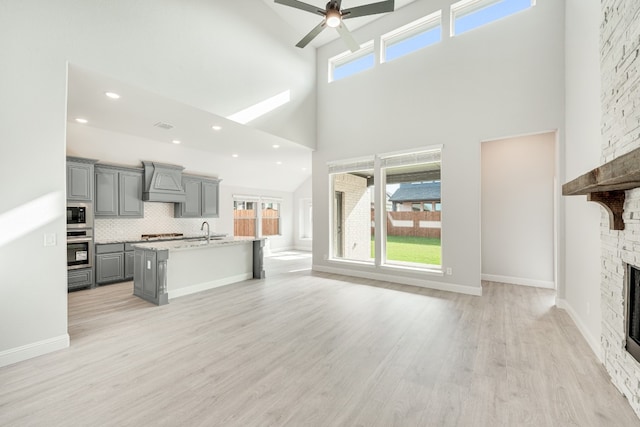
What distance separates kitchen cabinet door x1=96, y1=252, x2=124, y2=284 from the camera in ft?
17.1

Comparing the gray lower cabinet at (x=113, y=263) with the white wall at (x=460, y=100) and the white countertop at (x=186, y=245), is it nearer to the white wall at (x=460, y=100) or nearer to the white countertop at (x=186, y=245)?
the white countertop at (x=186, y=245)

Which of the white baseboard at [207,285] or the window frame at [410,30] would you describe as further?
the window frame at [410,30]

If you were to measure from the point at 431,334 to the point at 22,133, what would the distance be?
4633mm

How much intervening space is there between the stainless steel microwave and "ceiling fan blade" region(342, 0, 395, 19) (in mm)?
5546

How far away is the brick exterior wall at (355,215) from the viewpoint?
20.4 ft

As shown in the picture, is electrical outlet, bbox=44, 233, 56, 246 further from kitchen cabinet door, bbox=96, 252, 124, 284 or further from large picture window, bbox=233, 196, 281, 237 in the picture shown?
large picture window, bbox=233, 196, 281, 237

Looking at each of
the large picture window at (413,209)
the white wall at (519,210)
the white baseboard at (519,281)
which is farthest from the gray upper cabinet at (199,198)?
the white baseboard at (519,281)

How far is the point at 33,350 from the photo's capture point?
258 centimetres

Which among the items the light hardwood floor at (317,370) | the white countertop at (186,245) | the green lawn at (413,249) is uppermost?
the white countertop at (186,245)

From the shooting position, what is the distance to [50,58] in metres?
2.73

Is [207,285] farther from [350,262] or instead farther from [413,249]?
[413,249]

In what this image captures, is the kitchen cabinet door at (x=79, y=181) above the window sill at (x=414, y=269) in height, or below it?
above

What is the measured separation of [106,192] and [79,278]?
172 centimetres

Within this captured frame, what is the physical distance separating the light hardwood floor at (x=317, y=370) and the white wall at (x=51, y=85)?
536mm
